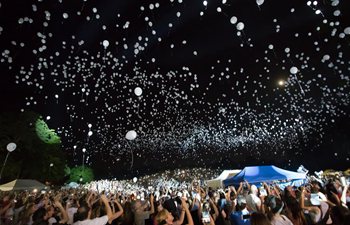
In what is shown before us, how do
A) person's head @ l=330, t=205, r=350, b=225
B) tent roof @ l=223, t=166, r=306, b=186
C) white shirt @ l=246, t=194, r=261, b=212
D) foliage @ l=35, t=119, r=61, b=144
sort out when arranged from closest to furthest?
person's head @ l=330, t=205, r=350, b=225
white shirt @ l=246, t=194, r=261, b=212
tent roof @ l=223, t=166, r=306, b=186
foliage @ l=35, t=119, r=61, b=144

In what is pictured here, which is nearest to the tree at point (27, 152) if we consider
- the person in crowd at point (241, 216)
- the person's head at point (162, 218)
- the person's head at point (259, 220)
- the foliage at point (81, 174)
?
the person in crowd at point (241, 216)

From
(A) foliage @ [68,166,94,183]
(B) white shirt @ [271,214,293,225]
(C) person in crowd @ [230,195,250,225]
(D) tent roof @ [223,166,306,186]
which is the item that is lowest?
(C) person in crowd @ [230,195,250,225]

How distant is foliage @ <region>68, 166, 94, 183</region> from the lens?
64644mm

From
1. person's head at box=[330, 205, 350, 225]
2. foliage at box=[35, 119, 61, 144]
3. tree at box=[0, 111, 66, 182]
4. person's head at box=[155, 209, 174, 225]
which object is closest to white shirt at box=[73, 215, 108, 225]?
person's head at box=[155, 209, 174, 225]

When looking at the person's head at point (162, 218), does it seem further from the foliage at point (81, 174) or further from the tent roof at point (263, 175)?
the foliage at point (81, 174)

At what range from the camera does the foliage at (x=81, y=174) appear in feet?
212

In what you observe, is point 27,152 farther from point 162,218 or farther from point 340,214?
point 340,214

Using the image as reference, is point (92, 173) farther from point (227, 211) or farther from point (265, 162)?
point (227, 211)

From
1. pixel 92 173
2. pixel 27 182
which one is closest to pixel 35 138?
pixel 27 182

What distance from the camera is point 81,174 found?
65812 millimetres

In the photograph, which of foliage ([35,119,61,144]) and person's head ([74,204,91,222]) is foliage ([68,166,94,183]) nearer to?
foliage ([35,119,61,144])

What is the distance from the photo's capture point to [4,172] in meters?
24.2

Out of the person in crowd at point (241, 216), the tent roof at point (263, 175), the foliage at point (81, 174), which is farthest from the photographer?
the foliage at point (81, 174)

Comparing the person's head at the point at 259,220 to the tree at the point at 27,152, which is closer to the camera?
the person's head at the point at 259,220
